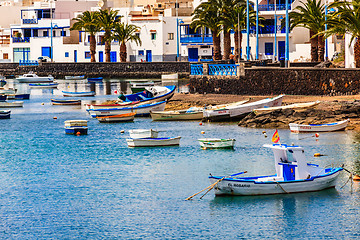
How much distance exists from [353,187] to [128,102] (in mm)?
31378

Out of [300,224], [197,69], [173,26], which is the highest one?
[173,26]

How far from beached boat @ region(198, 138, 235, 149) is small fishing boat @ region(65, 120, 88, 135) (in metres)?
10.7

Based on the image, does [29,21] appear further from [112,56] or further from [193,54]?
[193,54]

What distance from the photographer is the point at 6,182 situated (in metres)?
32.2

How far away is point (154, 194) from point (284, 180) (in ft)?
17.9

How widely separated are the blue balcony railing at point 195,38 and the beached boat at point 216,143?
237ft

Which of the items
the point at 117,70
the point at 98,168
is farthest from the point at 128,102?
the point at 117,70

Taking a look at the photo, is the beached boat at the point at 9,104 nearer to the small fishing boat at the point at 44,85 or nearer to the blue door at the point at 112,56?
the small fishing boat at the point at 44,85

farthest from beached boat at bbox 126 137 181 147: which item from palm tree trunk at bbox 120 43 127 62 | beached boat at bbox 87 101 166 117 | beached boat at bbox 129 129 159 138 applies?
palm tree trunk at bbox 120 43 127 62

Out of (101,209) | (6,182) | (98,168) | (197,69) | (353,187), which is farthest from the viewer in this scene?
(197,69)

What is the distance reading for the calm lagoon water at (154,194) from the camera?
24.4m

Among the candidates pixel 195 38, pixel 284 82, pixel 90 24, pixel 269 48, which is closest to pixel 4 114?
pixel 284 82

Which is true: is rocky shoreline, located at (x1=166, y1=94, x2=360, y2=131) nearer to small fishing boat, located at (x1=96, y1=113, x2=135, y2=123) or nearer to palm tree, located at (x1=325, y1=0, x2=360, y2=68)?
palm tree, located at (x1=325, y1=0, x2=360, y2=68)

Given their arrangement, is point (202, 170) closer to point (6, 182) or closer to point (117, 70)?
point (6, 182)
